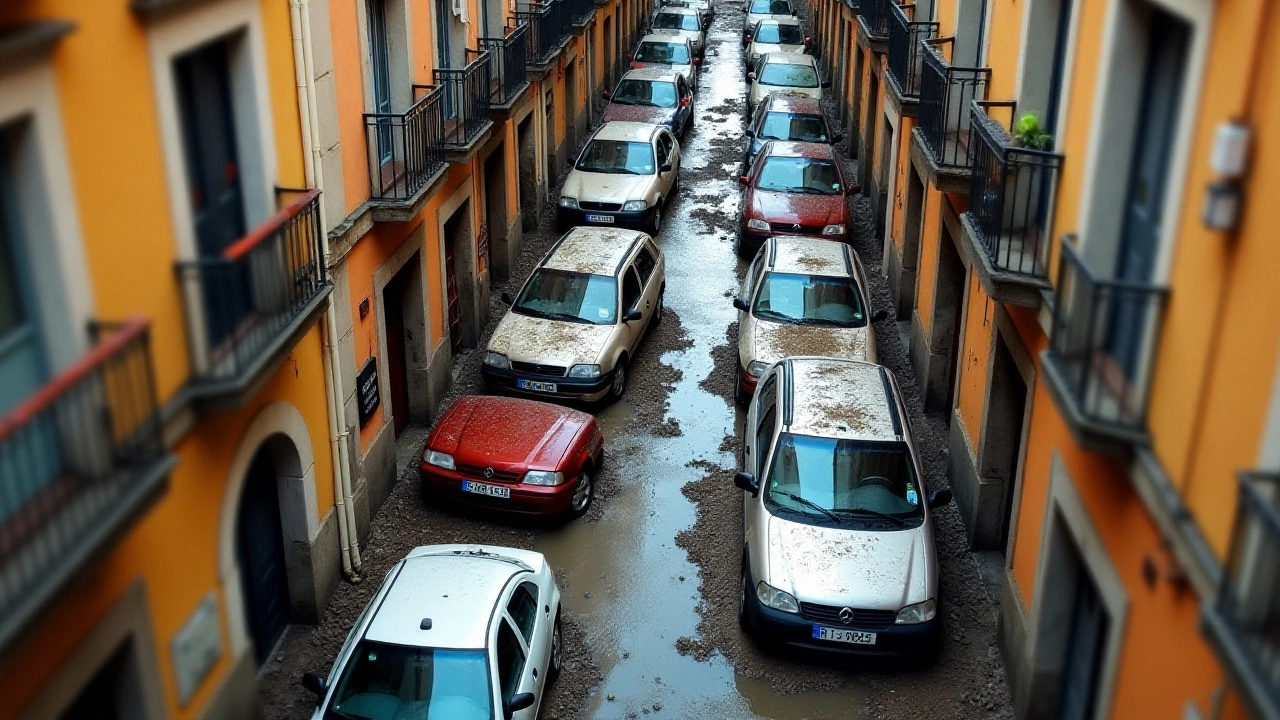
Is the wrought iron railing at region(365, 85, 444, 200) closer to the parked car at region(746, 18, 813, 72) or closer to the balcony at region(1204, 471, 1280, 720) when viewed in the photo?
the balcony at region(1204, 471, 1280, 720)

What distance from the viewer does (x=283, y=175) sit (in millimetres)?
9055

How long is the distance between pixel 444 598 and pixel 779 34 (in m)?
27.6

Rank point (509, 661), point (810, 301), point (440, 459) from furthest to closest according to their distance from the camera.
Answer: point (810, 301), point (440, 459), point (509, 661)

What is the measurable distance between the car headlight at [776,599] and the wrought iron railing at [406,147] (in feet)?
18.0

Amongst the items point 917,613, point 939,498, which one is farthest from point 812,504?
point 917,613

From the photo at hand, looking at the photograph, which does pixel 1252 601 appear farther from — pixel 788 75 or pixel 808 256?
pixel 788 75

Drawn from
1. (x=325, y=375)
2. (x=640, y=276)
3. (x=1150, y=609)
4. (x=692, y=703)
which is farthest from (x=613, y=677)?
(x=640, y=276)

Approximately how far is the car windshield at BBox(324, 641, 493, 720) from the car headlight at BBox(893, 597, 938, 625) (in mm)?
3757

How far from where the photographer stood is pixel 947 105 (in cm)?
1166

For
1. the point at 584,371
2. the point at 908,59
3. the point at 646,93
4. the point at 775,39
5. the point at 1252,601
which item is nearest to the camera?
the point at 1252,601

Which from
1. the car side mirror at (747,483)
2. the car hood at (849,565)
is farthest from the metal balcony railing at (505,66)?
the car hood at (849,565)

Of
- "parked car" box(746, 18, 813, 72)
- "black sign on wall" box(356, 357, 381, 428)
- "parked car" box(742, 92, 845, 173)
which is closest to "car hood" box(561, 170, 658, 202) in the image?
"parked car" box(742, 92, 845, 173)

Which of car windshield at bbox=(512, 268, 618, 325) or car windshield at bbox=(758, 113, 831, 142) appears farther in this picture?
car windshield at bbox=(758, 113, 831, 142)

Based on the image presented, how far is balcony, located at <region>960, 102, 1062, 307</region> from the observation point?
8.79 meters
